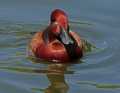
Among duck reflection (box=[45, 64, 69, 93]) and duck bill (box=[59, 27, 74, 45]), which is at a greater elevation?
duck bill (box=[59, 27, 74, 45])

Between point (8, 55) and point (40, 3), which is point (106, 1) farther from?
point (8, 55)

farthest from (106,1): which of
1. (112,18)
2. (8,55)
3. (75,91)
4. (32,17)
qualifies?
(75,91)

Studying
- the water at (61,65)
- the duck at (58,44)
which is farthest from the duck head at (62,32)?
the water at (61,65)

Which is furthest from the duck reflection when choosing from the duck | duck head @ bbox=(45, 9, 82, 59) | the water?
duck head @ bbox=(45, 9, 82, 59)

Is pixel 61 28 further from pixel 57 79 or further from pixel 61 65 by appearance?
pixel 57 79

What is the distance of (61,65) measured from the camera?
29.6 feet

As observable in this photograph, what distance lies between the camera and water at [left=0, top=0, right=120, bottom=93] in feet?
26.2

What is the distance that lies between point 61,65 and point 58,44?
388mm

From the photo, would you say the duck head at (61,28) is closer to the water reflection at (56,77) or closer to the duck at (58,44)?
the duck at (58,44)

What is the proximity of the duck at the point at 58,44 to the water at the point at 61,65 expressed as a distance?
16 centimetres

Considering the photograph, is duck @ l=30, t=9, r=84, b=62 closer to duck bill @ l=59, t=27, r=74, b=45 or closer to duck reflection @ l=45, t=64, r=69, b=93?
duck bill @ l=59, t=27, r=74, b=45

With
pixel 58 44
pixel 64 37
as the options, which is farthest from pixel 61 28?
pixel 58 44

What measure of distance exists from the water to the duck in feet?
0.54

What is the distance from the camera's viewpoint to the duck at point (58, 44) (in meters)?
8.99
